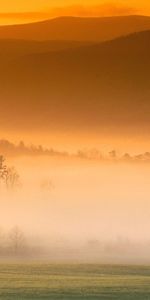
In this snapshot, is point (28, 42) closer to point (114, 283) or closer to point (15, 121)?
point (15, 121)

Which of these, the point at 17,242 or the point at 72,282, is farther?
the point at 17,242

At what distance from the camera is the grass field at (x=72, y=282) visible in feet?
66.2

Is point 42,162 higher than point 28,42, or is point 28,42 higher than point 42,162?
point 28,42

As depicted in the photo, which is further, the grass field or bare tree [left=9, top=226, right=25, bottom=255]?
bare tree [left=9, top=226, right=25, bottom=255]

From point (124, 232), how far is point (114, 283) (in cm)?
429

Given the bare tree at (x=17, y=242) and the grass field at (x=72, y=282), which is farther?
the bare tree at (x=17, y=242)

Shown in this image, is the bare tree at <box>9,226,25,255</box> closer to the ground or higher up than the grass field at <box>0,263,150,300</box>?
higher up

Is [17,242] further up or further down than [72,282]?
further up

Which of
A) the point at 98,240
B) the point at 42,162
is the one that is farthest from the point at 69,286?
the point at 42,162

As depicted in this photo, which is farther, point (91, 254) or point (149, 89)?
point (149, 89)

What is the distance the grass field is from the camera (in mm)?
20172

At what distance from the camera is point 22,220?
85.3ft

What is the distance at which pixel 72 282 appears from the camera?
21.7 m

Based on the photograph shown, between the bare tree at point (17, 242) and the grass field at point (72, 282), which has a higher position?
the bare tree at point (17, 242)
